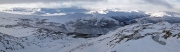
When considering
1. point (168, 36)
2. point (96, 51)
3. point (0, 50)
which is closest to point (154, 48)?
point (168, 36)

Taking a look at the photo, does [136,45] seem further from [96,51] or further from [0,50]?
[0,50]

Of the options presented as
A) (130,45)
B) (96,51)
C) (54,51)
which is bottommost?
(54,51)

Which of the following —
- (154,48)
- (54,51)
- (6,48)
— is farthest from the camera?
(54,51)

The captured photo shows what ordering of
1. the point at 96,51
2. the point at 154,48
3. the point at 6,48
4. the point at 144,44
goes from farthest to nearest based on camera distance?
the point at 6,48
the point at 96,51
the point at 144,44
the point at 154,48

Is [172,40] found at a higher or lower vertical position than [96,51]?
higher

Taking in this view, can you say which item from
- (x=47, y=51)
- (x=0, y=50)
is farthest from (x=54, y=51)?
(x=0, y=50)

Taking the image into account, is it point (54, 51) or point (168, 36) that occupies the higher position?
point (168, 36)

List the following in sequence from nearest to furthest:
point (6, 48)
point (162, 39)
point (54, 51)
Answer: point (162, 39), point (6, 48), point (54, 51)

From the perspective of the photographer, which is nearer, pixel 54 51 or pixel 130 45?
pixel 130 45

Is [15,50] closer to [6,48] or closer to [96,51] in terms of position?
[6,48]
